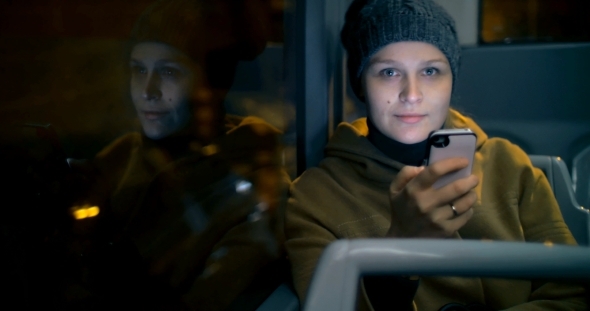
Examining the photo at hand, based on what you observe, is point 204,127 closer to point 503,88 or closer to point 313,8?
point 313,8

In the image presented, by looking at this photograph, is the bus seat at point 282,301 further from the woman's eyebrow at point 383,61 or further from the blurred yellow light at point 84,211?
the woman's eyebrow at point 383,61

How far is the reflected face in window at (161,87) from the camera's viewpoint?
1.05 meters

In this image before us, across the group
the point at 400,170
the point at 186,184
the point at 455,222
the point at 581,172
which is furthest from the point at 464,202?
the point at 581,172

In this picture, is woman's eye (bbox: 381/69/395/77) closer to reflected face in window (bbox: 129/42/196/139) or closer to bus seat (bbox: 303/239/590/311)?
reflected face in window (bbox: 129/42/196/139)

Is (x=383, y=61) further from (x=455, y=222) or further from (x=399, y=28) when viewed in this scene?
(x=455, y=222)

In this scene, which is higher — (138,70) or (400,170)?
(138,70)

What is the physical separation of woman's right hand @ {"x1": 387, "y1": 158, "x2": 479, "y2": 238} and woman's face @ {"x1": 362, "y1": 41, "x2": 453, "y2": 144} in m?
0.26

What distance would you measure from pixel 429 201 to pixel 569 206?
0.92m

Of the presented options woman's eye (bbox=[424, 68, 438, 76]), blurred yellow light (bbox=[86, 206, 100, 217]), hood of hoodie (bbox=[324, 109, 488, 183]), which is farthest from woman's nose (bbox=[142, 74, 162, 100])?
woman's eye (bbox=[424, 68, 438, 76])

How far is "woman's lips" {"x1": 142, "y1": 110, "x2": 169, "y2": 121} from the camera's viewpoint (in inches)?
42.2

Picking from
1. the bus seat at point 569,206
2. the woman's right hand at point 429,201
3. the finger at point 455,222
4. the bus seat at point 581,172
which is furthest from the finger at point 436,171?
the bus seat at point 581,172

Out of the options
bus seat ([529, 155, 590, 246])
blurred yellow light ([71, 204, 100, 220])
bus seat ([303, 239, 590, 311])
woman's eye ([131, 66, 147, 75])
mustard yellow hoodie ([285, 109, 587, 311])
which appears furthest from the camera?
bus seat ([529, 155, 590, 246])

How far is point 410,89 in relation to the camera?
4.25 ft

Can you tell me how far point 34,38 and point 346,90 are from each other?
133 cm
